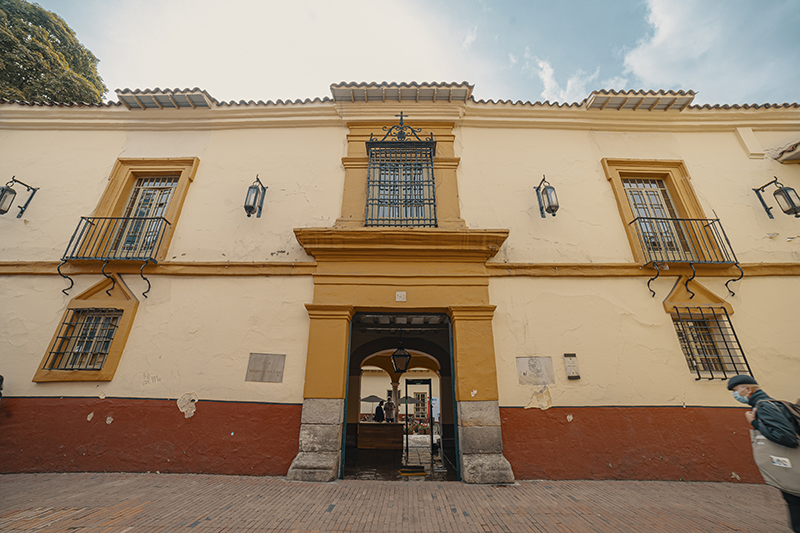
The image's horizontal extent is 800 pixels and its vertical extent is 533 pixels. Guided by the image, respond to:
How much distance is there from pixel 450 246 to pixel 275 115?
474cm

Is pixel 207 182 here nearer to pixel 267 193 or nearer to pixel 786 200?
pixel 267 193

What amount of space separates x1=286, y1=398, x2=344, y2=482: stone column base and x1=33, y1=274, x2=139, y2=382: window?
3141mm

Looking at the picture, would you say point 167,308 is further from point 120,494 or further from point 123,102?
point 123,102

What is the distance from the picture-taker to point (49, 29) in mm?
10852

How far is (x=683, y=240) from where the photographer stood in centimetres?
611

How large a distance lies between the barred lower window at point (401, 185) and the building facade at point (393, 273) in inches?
1.8

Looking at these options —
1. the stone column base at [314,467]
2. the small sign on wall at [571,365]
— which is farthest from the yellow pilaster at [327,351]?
the small sign on wall at [571,365]

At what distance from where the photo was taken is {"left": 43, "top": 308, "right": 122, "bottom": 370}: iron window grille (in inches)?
202

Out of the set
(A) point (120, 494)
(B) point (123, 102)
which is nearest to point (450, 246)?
(A) point (120, 494)

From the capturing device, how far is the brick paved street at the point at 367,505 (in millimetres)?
3100

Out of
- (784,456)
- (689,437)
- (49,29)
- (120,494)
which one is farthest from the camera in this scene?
Result: (49,29)

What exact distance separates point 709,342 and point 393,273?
5339 millimetres

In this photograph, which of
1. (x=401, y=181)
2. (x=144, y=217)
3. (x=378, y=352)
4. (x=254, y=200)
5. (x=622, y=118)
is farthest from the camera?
(x=378, y=352)

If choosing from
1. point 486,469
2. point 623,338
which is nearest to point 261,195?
point 486,469
